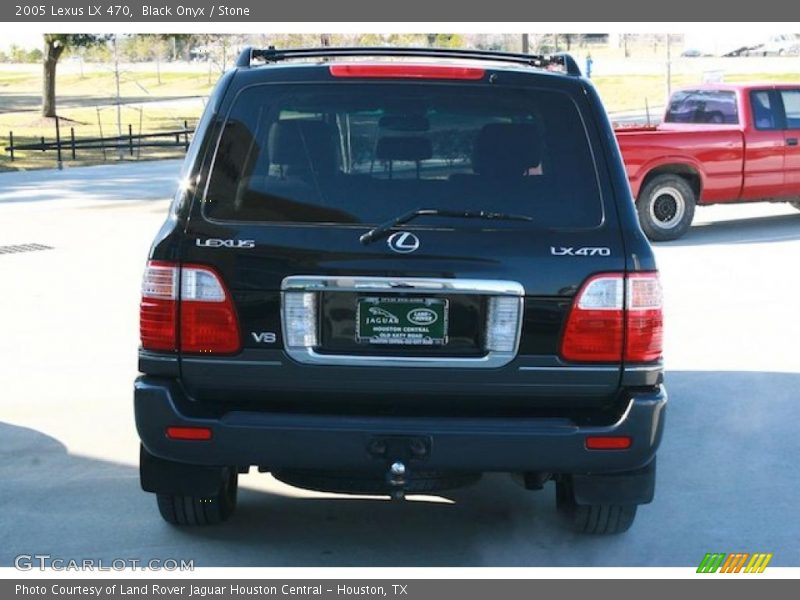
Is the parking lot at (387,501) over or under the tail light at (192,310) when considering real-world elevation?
under

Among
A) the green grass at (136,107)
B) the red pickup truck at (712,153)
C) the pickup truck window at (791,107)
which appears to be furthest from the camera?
the green grass at (136,107)

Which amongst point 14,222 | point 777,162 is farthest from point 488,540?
point 14,222

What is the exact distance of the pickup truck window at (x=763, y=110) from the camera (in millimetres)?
15891

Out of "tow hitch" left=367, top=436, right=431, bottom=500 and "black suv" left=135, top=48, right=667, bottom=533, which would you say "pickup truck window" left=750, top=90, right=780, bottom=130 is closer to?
"black suv" left=135, top=48, right=667, bottom=533

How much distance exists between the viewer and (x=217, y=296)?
466 centimetres

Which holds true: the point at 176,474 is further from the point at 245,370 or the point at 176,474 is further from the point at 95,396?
the point at 95,396

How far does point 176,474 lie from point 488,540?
4.44ft

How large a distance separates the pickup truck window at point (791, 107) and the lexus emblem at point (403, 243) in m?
12.6

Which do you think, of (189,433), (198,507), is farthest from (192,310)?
(198,507)

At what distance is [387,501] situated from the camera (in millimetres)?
5934

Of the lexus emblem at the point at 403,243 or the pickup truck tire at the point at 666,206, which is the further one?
the pickup truck tire at the point at 666,206

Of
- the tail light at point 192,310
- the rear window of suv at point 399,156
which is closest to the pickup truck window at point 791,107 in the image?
the rear window of suv at point 399,156

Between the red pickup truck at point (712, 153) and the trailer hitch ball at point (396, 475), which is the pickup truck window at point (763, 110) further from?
the trailer hitch ball at point (396, 475)

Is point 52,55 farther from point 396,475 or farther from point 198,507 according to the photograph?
point 396,475
